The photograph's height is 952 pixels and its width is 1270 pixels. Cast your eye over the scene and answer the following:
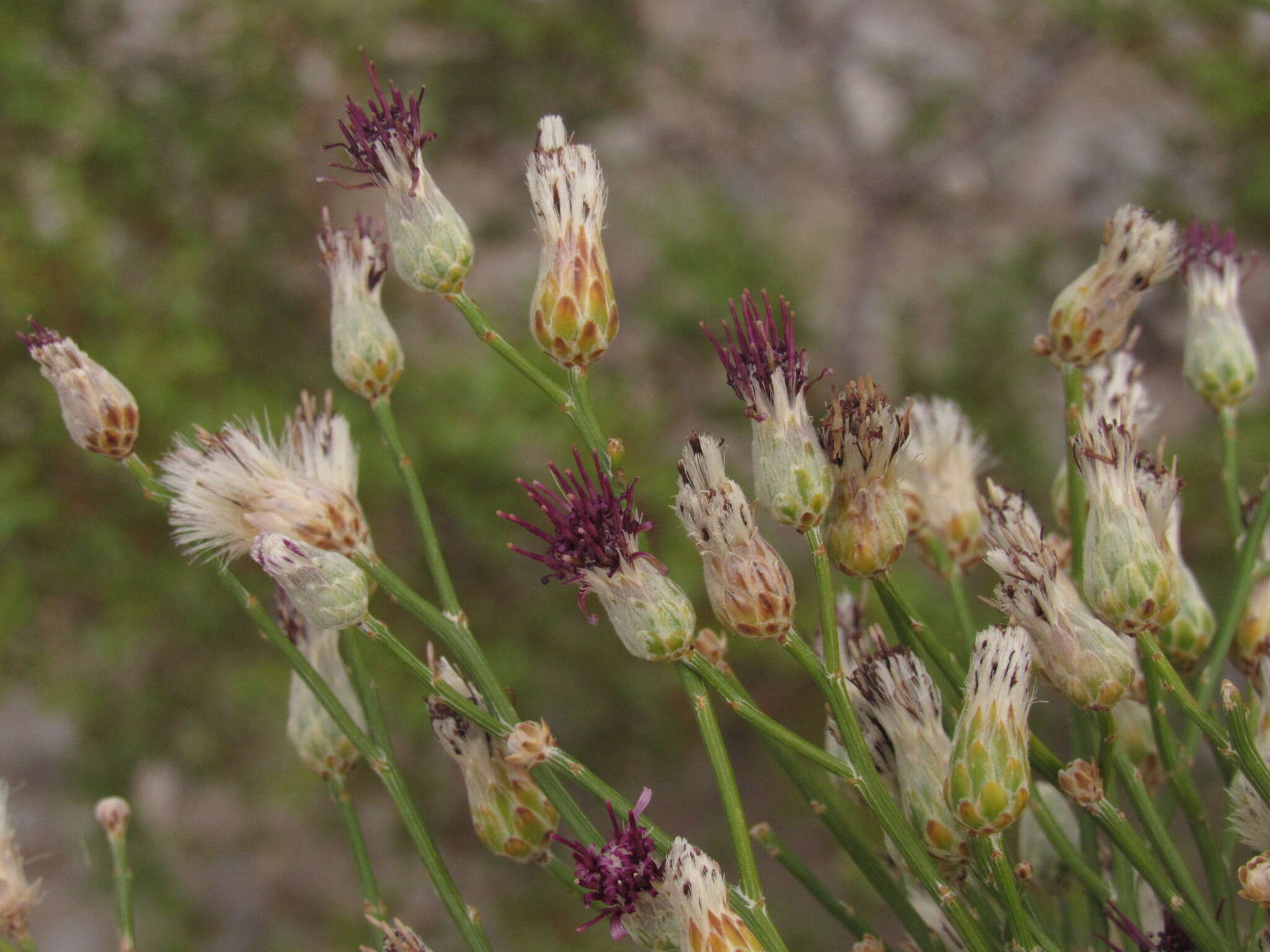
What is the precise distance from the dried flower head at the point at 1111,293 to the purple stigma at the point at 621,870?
0.32 meters

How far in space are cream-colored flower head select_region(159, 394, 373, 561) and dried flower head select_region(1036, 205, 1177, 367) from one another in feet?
1.20

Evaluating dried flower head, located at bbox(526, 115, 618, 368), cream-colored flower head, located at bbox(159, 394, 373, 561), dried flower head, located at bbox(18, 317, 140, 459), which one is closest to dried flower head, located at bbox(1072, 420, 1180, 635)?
dried flower head, located at bbox(526, 115, 618, 368)

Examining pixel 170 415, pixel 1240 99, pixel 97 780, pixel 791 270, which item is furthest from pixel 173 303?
pixel 1240 99

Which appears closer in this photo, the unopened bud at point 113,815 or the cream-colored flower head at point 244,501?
the cream-colored flower head at point 244,501

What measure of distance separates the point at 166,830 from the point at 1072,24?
2.28 meters

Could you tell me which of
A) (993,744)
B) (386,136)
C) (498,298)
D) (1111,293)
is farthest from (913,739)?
(498,298)

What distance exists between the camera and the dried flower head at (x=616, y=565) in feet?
1.54

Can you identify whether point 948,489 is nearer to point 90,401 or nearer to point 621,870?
point 621,870

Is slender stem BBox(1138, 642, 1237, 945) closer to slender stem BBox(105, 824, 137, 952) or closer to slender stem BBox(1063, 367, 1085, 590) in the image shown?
slender stem BBox(1063, 367, 1085, 590)

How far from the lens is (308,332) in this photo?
197 centimetres

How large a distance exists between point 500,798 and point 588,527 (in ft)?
0.49

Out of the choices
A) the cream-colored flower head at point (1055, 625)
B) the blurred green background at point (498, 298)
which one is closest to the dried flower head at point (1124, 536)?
the cream-colored flower head at point (1055, 625)

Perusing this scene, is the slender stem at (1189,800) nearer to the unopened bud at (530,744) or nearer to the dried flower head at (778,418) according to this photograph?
the dried flower head at (778,418)

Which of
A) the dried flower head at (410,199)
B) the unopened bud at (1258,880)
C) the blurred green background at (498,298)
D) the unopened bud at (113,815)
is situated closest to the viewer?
the unopened bud at (1258,880)
